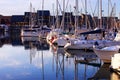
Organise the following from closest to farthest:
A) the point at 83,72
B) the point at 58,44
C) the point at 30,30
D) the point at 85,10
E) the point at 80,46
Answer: the point at 83,72 → the point at 80,46 → the point at 58,44 → the point at 85,10 → the point at 30,30

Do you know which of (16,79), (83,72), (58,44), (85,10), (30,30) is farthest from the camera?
(30,30)

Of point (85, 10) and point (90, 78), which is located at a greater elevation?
point (85, 10)

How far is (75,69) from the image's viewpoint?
2480 cm

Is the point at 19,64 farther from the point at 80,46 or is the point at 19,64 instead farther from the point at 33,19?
the point at 33,19

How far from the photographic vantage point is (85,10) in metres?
56.3

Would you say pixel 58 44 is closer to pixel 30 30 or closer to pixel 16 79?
pixel 16 79

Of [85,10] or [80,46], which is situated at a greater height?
[85,10]

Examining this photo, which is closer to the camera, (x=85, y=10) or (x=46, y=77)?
(x=46, y=77)

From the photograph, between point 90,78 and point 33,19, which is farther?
point 33,19

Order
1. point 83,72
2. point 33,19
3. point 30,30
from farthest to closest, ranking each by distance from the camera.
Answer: point 33,19
point 30,30
point 83,72

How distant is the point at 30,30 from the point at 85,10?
94.7 feet

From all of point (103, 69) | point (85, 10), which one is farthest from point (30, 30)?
point (103, 69)

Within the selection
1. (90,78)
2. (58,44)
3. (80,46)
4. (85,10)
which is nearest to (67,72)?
(90,78)

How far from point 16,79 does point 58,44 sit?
25.3 meters
